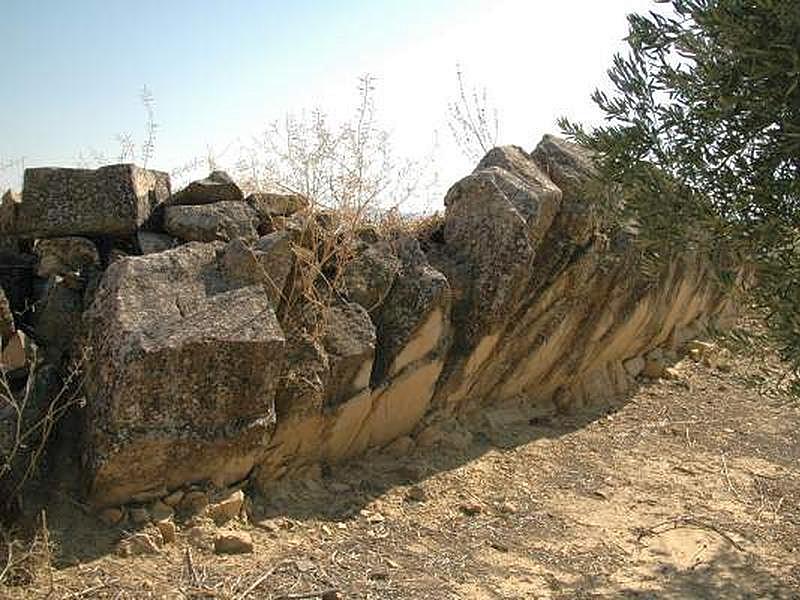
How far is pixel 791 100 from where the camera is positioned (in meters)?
3.12

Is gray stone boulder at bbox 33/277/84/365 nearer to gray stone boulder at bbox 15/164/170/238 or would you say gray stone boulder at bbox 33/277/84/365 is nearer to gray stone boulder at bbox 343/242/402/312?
gray stone boulder at bbox 15/164/170/238

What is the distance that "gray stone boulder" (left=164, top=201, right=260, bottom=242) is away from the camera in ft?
17.9

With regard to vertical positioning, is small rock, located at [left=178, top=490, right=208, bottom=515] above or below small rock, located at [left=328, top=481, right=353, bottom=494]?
above

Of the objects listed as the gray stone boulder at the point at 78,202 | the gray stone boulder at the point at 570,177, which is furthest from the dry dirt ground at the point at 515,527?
the gray stone boulder at the point at 78,202

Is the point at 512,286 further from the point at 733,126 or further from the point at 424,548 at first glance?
the point at 733,126

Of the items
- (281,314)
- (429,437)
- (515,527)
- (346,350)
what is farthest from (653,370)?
(281,314)

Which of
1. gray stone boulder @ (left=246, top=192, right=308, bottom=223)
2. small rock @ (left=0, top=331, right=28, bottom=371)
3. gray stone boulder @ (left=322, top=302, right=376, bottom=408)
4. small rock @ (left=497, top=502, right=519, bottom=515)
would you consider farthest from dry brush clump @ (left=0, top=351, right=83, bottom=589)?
small rock @ (left=497, top=502, right=519, bottom=515)

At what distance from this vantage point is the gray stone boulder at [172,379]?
4258mm

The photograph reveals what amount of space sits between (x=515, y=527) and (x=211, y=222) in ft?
8.93

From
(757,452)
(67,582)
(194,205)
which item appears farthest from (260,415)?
(757,452)

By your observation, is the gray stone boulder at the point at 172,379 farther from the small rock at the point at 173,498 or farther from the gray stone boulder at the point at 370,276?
the gray stone boulder at the point at 370,276

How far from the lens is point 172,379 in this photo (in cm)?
436

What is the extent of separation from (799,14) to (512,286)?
347 centimetres

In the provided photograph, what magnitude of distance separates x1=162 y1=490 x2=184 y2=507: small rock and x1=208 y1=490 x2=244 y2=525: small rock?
0.56 ft
